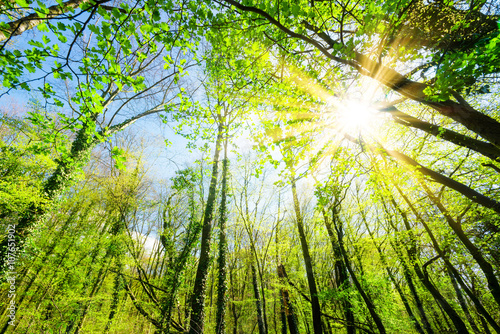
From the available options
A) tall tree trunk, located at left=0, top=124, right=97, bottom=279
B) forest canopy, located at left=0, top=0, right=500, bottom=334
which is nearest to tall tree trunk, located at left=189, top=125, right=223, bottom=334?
forest canopy, located at left=0, top=0, right=500, bottom=334

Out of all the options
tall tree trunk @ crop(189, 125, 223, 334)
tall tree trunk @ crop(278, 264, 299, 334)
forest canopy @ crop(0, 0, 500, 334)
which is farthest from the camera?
tall tree trunk @ crop(278, 264, 299, 334)

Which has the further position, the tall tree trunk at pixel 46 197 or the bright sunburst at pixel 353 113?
the tall tree trunk at pixel 46 197

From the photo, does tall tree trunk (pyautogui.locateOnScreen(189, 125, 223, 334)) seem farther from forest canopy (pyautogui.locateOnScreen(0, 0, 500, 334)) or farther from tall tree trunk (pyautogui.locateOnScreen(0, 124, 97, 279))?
tall tree trunk (pyautogui.locateOnScreen(0, 124, 97, 279))

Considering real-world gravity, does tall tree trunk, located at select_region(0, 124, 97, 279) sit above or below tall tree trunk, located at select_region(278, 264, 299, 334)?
above

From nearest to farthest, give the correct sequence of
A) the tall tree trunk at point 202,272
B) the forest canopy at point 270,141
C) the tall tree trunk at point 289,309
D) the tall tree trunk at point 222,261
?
1. the forest canopy at point 270,141
2. the tall tree trunk at point 202,272
3. the tall tree trunk at point 222,261
4. the tall tree trunk at point 289,309

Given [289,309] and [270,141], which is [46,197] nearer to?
[270,141]

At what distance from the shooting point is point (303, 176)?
155 inches

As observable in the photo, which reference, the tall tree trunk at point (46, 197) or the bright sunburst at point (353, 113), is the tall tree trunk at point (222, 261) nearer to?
the bright sunburst at point (353, 113)

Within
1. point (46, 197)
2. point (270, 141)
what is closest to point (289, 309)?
point (270, 141)

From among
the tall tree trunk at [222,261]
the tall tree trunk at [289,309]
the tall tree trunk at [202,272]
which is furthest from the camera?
the tall tree trunk at [289,309]

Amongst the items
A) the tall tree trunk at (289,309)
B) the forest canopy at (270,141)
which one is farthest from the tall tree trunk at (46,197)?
the tall tree trunk at (289,309)

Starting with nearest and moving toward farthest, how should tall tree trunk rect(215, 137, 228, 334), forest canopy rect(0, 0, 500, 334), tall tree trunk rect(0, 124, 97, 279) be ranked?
forest canopy rect(0, 0, 500, 334)
tall tree trunk rect(0, 124, 97, 279)
tall tree trunk rect(215, 137, 228, 334)

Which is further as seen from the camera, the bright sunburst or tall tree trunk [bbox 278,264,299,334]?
tall tree trunk [bbox 278,264,299,334]

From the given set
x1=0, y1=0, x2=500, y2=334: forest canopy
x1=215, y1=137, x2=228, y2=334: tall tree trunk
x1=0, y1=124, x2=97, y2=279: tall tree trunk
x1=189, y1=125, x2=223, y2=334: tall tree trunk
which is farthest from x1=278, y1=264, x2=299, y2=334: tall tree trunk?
x1=0, y1=124, x2=97, y2=279: tall tree trunk
